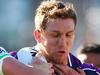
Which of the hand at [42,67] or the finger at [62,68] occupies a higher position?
the hand at [42,67]

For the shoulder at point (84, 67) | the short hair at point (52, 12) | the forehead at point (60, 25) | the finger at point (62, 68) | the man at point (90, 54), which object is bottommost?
the man at point (90, 54)

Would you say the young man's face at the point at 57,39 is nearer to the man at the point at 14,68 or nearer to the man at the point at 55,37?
the man at the point at 55,37

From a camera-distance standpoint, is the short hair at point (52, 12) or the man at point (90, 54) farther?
→ the man at point (90, 54)

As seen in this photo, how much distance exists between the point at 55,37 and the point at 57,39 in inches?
1.1

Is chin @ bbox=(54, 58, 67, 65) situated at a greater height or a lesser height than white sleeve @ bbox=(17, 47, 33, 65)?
lesser

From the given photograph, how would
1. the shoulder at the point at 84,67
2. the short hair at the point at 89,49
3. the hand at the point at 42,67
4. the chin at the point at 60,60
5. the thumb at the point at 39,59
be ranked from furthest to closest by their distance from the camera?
the short hair at the point at 89,49 → the shoulder at the point at 84,67 → the chin at the point at 60,60 → the thumb at the point at 39,59 → the hand at the point at 42,67

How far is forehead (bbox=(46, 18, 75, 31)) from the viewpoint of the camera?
314 centimetres

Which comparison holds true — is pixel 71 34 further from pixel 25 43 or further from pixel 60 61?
pixel 25 43

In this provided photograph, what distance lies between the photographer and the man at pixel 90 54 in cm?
608

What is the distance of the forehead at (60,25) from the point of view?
10.3 ft

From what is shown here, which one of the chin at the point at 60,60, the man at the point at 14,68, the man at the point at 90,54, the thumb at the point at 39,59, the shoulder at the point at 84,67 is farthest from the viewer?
the man at the point at 90,54

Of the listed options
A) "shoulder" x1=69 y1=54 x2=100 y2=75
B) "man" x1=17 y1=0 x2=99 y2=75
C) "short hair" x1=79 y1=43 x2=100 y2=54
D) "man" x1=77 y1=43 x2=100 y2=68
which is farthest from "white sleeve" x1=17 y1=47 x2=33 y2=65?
"short hair" x1=79 y1=43 x2=100 y2=54

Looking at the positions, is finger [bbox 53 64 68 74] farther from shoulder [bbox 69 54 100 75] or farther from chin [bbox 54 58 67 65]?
shoulder [bbox 69 54 100 75]

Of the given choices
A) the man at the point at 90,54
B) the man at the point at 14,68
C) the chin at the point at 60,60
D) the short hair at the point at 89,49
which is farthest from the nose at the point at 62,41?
the short hair at the point at 89,49
